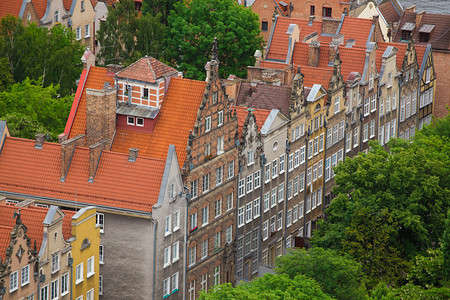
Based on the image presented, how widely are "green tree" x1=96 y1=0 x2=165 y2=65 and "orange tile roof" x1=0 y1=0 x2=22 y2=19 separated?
12.2 metres

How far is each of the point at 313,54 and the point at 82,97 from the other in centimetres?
3708

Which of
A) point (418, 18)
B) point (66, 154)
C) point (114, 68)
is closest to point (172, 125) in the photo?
point (114, 68)

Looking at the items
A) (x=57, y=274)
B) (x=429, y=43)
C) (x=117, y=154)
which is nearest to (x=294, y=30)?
(x=429, y=43)

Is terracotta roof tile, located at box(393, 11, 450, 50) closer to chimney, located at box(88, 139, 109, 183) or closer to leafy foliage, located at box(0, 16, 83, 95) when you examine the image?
leafy foliage, located at box(0, 16, 83, 95)

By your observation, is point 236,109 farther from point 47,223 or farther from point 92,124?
point 47,223

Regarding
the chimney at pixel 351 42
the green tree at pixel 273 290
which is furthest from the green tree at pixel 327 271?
the chimney at pixel 351 42

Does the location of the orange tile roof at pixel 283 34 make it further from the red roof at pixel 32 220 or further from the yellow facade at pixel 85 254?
the red roof at pixel 32 220

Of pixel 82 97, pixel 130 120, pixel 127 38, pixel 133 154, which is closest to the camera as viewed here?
pixel 133 154

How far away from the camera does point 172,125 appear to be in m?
126

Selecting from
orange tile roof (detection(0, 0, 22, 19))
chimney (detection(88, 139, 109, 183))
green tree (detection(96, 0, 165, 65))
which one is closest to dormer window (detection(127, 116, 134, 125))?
chimney (detection(88, 139, 109, 183))

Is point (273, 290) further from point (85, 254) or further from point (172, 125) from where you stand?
point (172, 125)

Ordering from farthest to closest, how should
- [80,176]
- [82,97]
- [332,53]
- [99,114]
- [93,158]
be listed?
[332,53] → [82,97] → [99,114] → [80,176] → [93,158]

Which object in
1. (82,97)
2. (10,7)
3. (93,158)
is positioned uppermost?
(10,7)

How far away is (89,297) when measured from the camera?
380 feet
